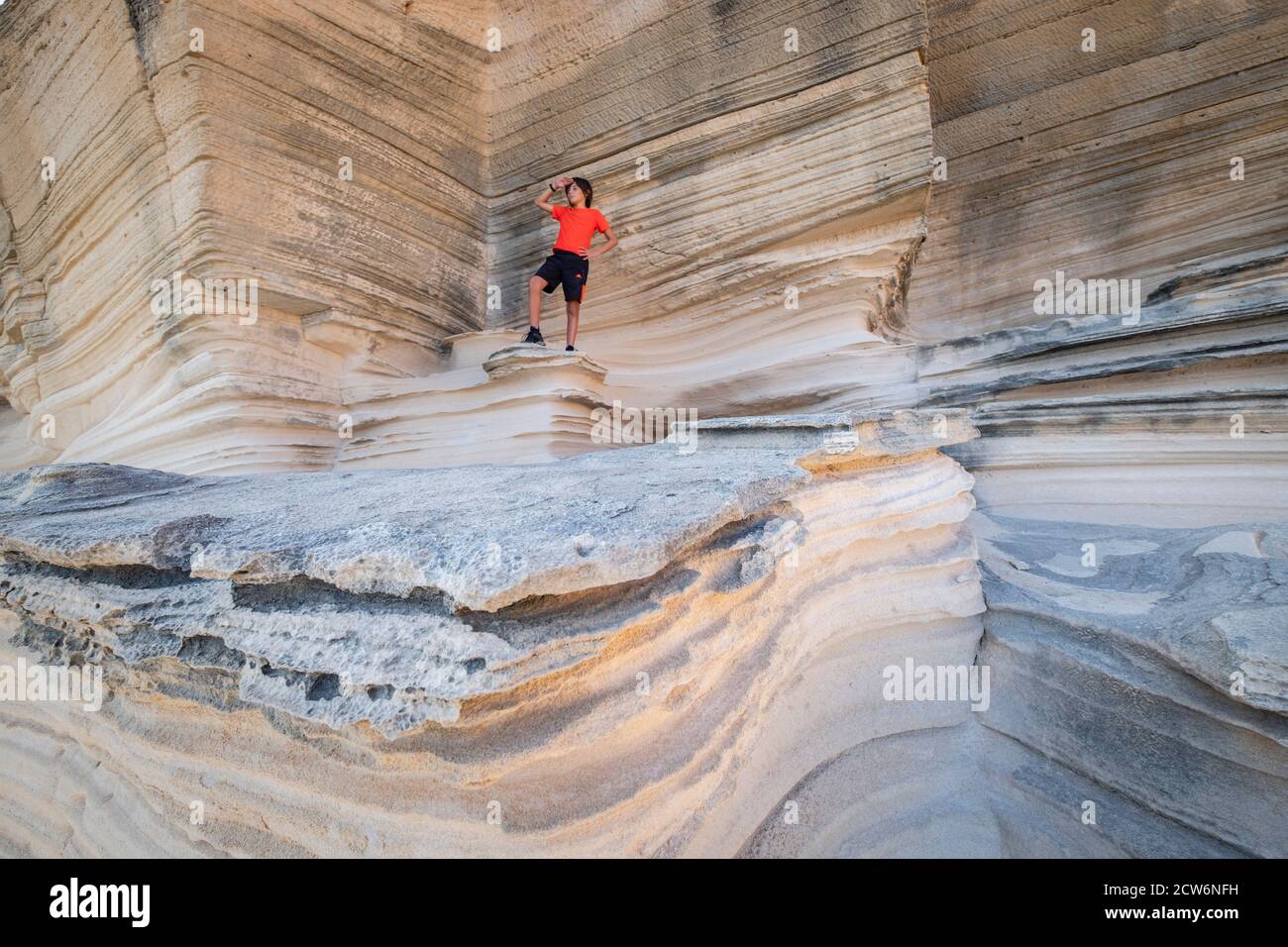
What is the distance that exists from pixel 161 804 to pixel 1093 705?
2.88m

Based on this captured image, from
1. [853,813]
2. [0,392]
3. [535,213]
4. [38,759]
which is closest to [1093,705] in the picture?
[853,813]

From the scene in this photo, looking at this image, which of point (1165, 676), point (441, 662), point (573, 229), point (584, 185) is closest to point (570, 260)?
point (573, 229)

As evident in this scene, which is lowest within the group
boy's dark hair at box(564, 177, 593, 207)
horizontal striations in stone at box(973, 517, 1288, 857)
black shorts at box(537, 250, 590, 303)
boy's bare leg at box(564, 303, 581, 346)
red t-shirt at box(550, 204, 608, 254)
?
horizontal striations in stone at box(973, 517, 1288, 857)

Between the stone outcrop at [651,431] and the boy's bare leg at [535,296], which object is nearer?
the stone outcrop at [651,431]

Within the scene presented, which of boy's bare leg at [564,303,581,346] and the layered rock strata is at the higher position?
boy's bare leg at [564,303,581,346]

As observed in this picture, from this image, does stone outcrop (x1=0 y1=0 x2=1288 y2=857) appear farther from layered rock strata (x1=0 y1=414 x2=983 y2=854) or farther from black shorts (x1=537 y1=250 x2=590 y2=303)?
black shorts (x1=537 y1=250 x2=590 y2=303)

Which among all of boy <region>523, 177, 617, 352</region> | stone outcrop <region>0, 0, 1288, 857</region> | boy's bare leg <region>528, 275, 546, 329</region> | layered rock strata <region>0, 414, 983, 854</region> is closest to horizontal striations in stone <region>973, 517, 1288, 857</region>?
stone outcrop <region>0, 0, 1288, 857</region>

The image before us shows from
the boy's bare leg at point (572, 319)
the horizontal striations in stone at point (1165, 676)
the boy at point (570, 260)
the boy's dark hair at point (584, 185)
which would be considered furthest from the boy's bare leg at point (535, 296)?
the horizontal striations in stone at point (1165, 676)

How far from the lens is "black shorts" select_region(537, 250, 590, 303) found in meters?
4.74

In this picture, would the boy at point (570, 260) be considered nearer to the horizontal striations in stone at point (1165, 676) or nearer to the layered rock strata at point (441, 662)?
the layered rock strata at point (441, 662)

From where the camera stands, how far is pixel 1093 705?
206cm

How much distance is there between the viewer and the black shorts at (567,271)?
4.74m

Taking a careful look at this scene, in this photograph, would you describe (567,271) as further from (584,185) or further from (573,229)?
(584,185)

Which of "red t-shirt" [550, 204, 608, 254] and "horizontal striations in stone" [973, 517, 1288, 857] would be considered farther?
"red t-shirt" [550, 204, 608, 254]
